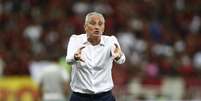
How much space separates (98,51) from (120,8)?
13919 millimetres

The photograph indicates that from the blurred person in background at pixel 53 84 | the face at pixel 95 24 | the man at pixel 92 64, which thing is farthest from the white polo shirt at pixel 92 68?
the blurred person in background at pixel 53 84

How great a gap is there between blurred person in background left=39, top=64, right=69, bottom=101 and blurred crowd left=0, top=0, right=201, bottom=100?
17.8 feet

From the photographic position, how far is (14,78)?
18844 millimetres

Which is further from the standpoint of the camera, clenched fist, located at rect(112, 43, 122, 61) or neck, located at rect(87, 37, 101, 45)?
neck, located at rect(87, 37, 101, 45)

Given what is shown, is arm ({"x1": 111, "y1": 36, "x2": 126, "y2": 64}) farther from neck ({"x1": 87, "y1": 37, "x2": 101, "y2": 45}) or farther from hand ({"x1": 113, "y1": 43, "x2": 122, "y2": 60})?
neck ({"x1": 87, "y1": 37, "x2": 101, "y2": 45})

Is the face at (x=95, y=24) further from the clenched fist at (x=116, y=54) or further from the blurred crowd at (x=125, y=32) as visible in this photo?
the blurred crowd at (x=125, y=32)

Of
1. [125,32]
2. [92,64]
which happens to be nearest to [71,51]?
[92,64]

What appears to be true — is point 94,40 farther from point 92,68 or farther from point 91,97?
point 91,97

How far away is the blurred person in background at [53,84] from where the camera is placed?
12734 millimetres

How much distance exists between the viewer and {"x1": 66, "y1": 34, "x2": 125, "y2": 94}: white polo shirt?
823 cm

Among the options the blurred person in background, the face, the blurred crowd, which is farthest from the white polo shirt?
the blurred crowd

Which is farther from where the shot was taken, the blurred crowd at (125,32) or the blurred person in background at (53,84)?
the blurred crowd at (125,32)

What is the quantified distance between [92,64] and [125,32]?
13.0m

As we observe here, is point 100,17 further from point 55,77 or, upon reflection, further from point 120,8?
point 120,8
